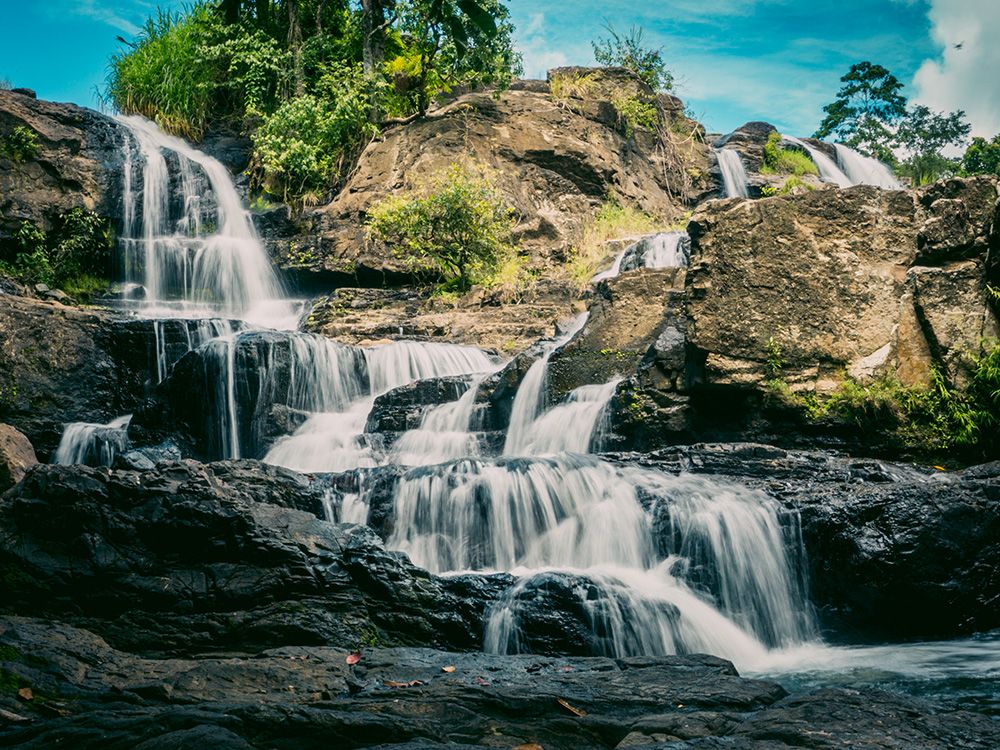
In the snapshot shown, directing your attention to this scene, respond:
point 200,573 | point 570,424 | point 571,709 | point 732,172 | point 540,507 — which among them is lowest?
point 571,709

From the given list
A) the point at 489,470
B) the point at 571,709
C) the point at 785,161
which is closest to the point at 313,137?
the point at 785,161

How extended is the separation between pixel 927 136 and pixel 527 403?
24.5m

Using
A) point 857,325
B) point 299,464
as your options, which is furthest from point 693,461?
point 299,464

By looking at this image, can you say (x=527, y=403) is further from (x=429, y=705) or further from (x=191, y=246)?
(x=191, y=246)

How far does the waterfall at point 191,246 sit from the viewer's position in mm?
15930

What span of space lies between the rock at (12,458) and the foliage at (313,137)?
11.3m

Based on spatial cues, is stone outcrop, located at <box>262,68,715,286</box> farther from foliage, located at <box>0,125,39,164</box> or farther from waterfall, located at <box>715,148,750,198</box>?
foliage, located at <box>0,125,39,164</box>

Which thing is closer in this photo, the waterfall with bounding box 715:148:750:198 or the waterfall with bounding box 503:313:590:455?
the waterfall with bounding box 503:313:590:455

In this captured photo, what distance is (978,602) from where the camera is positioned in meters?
6.36

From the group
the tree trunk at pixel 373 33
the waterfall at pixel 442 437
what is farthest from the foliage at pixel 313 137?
the waterfall at pixel 442 437

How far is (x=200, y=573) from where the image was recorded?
227 inches

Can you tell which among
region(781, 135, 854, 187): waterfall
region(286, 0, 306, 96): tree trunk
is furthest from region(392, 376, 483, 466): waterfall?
region(781, 135, 854, 187): waterfall

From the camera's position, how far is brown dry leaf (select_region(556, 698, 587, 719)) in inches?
147

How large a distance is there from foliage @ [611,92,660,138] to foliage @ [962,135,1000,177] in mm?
8761
